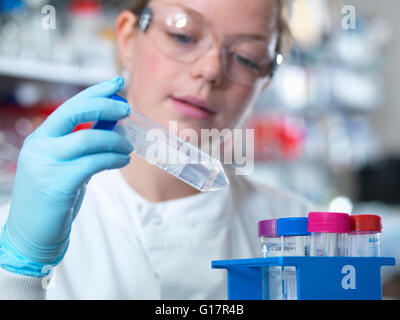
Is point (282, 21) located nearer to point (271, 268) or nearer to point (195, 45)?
point (195, 45)

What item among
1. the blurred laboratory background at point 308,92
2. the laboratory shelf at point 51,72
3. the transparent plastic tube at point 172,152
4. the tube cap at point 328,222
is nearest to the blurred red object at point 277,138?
the blurred laboratory background at point 308,92

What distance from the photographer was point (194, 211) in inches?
41.4

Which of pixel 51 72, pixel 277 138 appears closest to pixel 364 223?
pixel 51 72

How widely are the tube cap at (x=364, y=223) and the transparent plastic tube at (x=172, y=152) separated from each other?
0.19 metres

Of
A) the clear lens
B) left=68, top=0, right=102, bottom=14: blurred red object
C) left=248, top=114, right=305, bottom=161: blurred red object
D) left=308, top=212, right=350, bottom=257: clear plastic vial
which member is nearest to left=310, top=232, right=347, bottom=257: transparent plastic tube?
left=308, top=212, right=350, bottom=257: clear plastic vial

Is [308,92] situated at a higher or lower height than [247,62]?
higher

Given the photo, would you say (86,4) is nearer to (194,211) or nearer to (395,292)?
(194,211)

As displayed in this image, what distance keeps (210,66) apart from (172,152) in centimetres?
23

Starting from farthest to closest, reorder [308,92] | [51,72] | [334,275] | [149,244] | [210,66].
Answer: [308,92]
[51,72]
[149,244]
[210,66]
[334,275]

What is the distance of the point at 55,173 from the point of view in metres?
0.68

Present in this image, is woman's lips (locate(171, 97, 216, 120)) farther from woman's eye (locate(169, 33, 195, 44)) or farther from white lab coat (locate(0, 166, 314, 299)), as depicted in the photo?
white lab coat (locate(0, 166, 314, 299))

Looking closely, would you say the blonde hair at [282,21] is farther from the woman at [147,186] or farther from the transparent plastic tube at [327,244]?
the transparent plastic tube at [327,244]

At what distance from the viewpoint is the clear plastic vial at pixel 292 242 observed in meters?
0.58

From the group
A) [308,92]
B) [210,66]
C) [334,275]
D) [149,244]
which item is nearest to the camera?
[334,275]
